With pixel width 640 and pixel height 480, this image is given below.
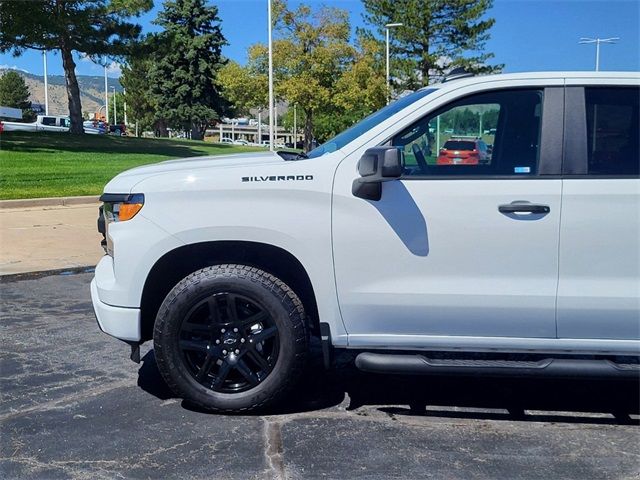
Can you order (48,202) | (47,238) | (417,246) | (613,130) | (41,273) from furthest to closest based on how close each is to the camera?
1. (48,202)
2. (47,238)
3. (41,273)
4. (613,130)
5. (417,246)

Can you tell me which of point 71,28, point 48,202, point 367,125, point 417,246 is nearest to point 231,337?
point 417,246

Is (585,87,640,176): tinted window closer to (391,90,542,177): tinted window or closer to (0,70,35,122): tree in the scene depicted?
(391,90,542,177): tinted window

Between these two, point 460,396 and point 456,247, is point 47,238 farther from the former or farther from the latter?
point 456,247

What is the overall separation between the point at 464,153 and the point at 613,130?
2.69 ft

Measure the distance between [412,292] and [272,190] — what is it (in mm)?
938

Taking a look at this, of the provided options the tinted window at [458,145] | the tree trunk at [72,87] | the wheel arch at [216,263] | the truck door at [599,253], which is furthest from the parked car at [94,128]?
the truck door at [599,253]

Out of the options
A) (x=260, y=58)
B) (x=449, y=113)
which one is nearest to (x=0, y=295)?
(x=449, y=113)

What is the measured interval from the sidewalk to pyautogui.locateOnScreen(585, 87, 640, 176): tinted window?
21.4 ft

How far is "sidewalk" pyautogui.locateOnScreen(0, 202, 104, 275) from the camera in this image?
8.87 metres

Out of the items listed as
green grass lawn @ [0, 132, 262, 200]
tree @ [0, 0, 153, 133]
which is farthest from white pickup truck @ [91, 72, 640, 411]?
tree @ [0, 0, 153, 133]

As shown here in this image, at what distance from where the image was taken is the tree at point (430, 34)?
153 ft

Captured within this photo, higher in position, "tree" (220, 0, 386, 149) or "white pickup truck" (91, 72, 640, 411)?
"tree" (220, 0, 386, 149)

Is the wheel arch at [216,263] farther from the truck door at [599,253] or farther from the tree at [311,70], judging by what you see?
the tree at [311,70]

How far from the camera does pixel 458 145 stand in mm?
4262
